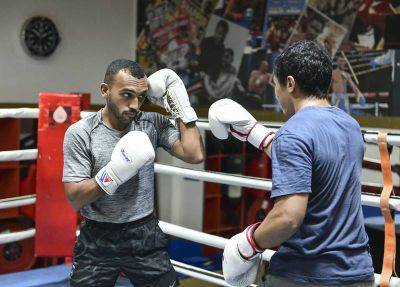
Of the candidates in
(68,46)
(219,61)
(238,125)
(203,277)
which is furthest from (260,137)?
(68,46)

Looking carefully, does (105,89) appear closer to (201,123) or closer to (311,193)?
(201,123)

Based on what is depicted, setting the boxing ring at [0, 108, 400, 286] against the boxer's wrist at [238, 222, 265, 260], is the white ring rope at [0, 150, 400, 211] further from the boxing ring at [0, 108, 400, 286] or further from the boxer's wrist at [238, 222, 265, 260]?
the boxer's wrist at [238, 222, 265, 260]

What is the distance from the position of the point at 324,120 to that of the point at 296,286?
1.34ft

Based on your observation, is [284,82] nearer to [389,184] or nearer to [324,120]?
[324,120]

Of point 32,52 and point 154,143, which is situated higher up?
point 32,52

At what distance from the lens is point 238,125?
6.13ft

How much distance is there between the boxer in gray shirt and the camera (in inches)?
75.2

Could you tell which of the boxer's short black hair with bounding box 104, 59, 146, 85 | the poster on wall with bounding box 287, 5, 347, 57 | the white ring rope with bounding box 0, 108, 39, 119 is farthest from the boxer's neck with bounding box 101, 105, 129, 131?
the poster on wall with bounding box 287, 5, 347, 57

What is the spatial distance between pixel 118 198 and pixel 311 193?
752mm

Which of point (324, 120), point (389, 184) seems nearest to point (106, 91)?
point (324, 120)

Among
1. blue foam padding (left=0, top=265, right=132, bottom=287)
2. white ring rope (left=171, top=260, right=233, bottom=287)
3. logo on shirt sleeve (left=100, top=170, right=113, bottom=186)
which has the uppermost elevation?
logo on shirt sleeve (left=100, top=170, right=113, bottom=186)

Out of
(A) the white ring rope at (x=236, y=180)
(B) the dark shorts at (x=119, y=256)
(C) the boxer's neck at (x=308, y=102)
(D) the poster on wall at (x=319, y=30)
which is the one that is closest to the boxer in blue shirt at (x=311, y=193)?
(C) the boxer's neck at (x=308, y=102)

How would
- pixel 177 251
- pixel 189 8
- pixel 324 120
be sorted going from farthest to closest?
pixel 189 8, pixel 177 251, pixel 324 120

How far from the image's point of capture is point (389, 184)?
188 cm
